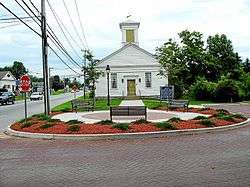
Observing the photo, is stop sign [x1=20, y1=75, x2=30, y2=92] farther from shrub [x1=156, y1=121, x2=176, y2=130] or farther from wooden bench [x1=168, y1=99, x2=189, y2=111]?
wooden bench [x1=168, y1=99, x2=189, y2=111]

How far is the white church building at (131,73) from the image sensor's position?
57.5 meters

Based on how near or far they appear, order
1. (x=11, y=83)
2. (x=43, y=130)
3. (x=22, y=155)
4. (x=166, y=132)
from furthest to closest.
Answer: (x=11, y=83)
(x=43, y=130)
(x=166, y=132)
(x=22, y=155)

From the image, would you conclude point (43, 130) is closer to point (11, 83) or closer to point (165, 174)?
point (165, 174)

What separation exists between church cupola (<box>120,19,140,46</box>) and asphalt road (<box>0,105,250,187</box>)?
48278 millimetres

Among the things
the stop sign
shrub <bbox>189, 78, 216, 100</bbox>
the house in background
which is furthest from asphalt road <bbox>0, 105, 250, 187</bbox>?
the house in background

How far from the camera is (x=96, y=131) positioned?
1645 cm

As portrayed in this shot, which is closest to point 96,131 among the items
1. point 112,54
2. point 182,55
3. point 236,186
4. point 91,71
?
point 236,186

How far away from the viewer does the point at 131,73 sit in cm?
5784

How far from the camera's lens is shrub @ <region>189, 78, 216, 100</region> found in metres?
49.5

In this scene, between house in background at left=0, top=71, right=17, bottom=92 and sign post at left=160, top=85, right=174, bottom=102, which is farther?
house in background at left=0, top=71, right=17, bottom=92

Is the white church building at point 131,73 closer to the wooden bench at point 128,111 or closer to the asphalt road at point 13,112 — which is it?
the asphalt road at point 13,112

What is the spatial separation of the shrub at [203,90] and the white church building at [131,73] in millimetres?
6635

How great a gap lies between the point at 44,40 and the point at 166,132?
11.9 metres

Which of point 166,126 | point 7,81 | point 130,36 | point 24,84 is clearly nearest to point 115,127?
point 166,126
